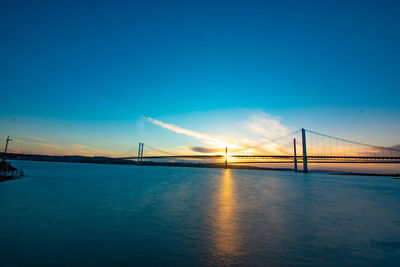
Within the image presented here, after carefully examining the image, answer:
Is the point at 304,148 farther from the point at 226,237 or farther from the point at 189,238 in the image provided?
the point at 189,238

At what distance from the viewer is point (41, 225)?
310 inches

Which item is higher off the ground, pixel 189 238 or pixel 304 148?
pixel 304 148

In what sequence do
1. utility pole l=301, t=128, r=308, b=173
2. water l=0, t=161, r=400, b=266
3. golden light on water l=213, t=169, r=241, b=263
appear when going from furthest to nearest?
utility pole l=301, t=128, r=308, b=173
golden light on water l=213, t=169, r=241, b=263
water l=0, t=161, r=400, b=266

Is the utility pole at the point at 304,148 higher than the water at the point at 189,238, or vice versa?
the utility pole at the point at 304,148

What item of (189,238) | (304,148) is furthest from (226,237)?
(304,148)

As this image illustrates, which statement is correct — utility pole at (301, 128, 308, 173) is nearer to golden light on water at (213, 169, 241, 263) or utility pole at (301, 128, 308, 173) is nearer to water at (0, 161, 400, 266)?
water at (0, 161, 400, 266)

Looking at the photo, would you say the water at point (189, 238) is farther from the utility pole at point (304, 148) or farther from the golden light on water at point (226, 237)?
the utility pole at point (304, 148)

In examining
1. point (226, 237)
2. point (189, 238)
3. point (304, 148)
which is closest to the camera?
point (189, 238)

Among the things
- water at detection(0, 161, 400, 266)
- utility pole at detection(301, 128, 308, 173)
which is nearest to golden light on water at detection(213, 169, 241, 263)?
water at detection(0, 161, 400, 266)

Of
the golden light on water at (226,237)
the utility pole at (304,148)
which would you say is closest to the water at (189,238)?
the golden light on water at (226,237)

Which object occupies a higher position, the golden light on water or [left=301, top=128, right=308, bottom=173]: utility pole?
[left=301, top=128, right=308, bottom=173]: utility pole

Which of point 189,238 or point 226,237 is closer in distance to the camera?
point 189,238

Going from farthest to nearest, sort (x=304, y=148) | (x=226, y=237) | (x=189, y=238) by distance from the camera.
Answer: (x=304, y=148) → (x=226, y=237) → (x=189, y=238)

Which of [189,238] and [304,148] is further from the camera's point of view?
[304,148]
